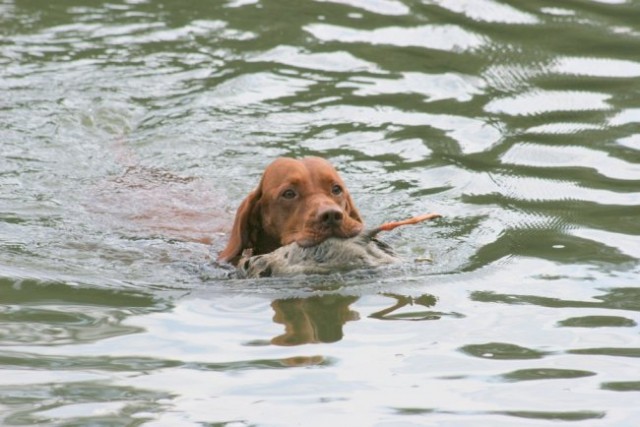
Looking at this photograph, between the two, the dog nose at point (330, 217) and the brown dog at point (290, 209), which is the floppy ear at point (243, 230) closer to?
the brown dog at point (290, 209)

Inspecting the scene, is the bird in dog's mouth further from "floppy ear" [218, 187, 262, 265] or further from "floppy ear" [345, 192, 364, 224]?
"floppy ear" [345, 192, 364, 224]

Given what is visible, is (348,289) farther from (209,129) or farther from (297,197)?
(209,129)

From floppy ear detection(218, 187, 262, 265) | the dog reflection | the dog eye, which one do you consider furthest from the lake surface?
the dog eye

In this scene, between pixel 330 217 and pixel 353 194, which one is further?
pixel 353 194

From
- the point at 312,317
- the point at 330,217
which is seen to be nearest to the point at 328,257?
the point at 330,217

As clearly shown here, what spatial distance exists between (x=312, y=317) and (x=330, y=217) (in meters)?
0.69

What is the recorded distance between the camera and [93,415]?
4.98 metres

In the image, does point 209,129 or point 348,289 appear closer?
point 348,289

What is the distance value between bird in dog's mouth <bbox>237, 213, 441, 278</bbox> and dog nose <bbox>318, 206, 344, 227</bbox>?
0.28 ft

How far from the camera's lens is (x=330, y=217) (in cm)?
679

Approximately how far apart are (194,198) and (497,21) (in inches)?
187

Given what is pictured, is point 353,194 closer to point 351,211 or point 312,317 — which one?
point 351,211

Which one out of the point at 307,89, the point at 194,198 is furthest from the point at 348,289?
the point at 307,89

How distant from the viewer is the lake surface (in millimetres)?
5258
